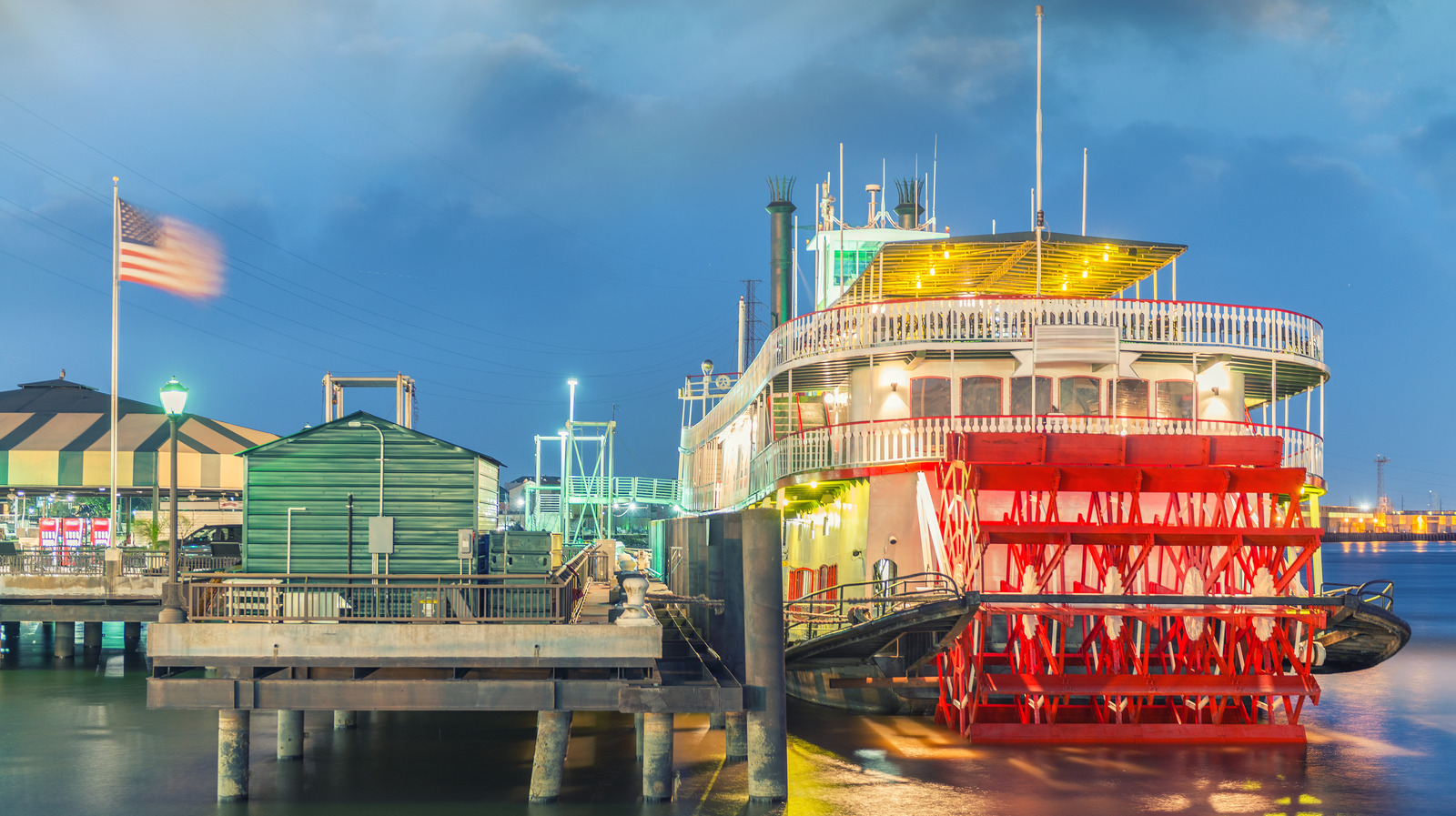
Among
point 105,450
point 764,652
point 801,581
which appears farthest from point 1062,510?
point 105,450

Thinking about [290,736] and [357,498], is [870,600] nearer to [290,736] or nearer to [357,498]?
[357,498]

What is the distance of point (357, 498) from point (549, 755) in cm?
479

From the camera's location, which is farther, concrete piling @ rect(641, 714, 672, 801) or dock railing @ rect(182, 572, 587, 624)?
concrete piling @ rect(641, 714, 672, 801)

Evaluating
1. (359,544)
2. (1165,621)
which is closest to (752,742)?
(359,544)

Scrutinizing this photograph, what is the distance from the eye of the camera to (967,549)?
1592 centimetres

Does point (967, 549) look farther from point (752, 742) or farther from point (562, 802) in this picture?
point (562, 802)

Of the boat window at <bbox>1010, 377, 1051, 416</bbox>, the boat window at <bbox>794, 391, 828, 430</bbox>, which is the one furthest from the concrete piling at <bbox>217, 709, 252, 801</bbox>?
the boat window at <bbox>794, 391, 828, 430</bbox>

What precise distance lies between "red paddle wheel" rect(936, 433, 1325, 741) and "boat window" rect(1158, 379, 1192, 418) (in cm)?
156

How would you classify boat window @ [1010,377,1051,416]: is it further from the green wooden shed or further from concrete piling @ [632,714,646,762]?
the green wooden shed

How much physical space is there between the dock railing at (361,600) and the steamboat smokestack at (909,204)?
905 inches

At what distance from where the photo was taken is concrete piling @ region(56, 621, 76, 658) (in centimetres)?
2736

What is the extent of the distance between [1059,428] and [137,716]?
14405 mm

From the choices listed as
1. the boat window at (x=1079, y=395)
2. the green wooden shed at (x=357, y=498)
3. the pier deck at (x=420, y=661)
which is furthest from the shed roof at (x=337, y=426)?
the boat window at (x=1079, y=395)

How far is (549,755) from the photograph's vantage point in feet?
41.0
